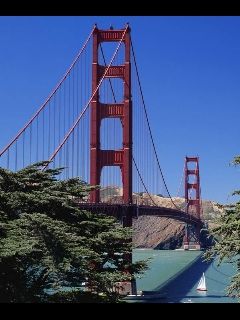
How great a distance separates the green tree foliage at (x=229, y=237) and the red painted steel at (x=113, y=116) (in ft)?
57.0

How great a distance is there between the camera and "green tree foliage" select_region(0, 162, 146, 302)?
10.4 m

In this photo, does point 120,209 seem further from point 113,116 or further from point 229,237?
point 229,237

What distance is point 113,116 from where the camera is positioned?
2847 centimetres

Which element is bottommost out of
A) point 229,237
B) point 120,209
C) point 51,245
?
point 51,245

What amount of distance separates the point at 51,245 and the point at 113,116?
700 inches


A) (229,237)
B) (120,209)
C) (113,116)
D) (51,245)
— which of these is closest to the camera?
(229,237)

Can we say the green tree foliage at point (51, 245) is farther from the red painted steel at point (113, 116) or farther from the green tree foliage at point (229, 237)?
the red painted steel at point (113, 116)

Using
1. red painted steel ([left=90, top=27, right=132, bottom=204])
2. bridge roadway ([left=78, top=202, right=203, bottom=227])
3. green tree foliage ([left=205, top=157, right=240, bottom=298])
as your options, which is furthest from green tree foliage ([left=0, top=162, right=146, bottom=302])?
red painted steel ([left=90, top=27, right=132, bottom=204])

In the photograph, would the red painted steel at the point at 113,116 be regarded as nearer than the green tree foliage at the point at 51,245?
No

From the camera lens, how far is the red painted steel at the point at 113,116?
2633cm

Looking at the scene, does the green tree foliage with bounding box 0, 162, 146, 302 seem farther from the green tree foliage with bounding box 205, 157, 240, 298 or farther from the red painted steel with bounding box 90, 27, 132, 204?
the red painted steel with bounding box 90, 27, 132, 204

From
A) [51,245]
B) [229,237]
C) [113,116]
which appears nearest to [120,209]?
[113,116]

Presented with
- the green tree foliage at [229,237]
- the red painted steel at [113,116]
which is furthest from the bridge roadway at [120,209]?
the green tree foliage at [229,237]
